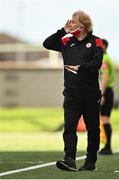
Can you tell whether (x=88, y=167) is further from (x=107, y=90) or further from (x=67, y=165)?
(x=107, y=90)

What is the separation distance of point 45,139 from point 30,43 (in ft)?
46.5

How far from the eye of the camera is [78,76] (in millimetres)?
9789

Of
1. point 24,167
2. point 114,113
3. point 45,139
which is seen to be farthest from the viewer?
point 114,113

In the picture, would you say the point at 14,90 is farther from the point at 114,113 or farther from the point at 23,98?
the point at 114,113

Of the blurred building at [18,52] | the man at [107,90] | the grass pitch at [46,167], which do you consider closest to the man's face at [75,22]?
the grass pitch at [46,167]

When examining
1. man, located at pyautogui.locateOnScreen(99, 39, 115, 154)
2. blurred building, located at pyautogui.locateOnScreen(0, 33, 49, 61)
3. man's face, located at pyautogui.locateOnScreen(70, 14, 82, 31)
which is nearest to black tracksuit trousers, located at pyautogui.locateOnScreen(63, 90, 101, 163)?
man's face, located at pyautogui.locateOnScreen(70, 14, 82, 31)

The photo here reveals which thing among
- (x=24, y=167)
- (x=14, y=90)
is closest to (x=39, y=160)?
(x=24, y=167)

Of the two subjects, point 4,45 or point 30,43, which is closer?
point 30,43

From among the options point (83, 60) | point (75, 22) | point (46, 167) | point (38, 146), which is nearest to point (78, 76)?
point (83, 60)

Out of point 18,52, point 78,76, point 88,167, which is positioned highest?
point 78,76

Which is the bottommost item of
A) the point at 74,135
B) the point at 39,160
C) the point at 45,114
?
the point at 45,114

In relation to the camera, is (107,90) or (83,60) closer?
(83,60)

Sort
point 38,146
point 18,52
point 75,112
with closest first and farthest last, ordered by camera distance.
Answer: point 75,112 < point 38,146 < point 18,52

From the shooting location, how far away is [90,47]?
9789 millimetres
